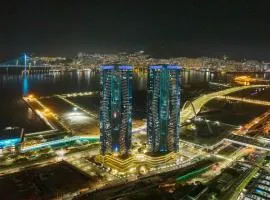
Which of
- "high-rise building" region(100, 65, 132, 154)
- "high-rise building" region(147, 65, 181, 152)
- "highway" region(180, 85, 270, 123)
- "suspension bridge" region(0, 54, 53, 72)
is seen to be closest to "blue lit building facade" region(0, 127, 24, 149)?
"high-rise building" region(100, 65, 132, 154)

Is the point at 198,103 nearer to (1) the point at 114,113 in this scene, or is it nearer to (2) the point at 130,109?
(2) the point at 130,109

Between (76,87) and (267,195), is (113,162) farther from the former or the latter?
Result: (76,87)

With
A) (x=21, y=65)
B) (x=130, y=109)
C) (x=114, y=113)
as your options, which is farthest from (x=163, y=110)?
(x=21, y=65)

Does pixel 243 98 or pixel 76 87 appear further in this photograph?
pixel 76 87

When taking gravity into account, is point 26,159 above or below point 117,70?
below

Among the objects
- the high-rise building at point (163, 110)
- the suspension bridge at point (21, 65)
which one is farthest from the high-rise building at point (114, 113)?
the suspension bridge at point (21, 65)

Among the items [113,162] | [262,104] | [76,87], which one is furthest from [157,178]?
[76,87]
